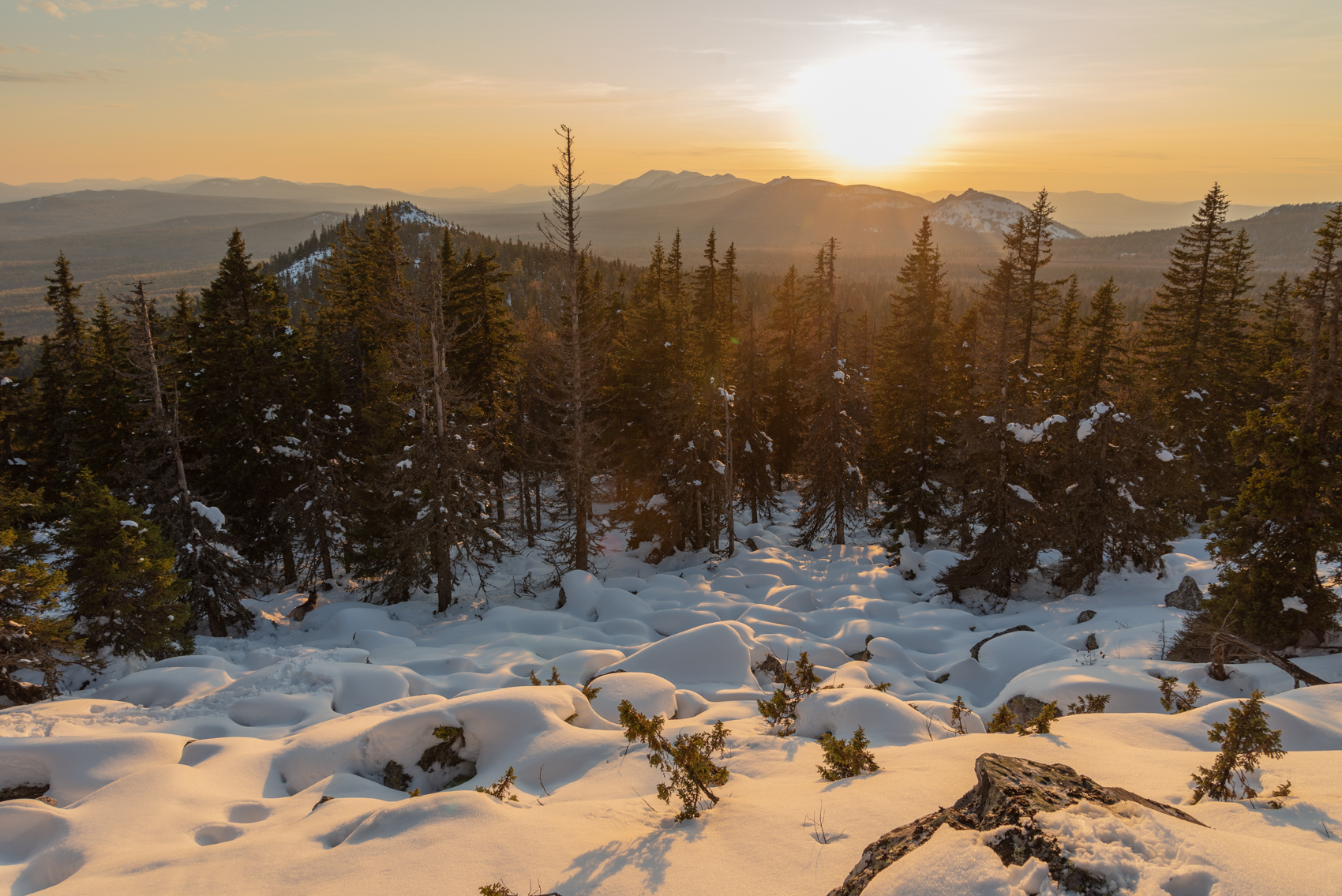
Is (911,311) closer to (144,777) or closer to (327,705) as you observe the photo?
(327,705)

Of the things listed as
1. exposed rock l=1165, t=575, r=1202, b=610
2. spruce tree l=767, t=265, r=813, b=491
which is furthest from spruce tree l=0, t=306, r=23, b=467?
exposed rock l=1165, t=575, r=1202, b=610

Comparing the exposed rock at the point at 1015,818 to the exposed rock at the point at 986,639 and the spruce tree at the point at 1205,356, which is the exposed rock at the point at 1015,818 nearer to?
the exposed rock at the point at 986,639

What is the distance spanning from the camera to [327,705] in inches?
485

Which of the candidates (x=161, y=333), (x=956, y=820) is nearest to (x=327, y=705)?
(x=956, y=820)

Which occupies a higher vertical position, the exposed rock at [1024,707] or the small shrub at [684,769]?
the small shrub at [684,769]

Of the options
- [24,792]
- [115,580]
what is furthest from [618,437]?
[24,792]

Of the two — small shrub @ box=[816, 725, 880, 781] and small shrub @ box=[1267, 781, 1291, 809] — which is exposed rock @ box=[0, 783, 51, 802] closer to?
small shrub @ box=[816, 725, 880, 781]

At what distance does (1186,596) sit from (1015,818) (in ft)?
60.1

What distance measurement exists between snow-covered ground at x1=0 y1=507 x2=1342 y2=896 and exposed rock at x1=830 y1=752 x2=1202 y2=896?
0.12m

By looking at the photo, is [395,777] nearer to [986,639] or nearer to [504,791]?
[504,791]

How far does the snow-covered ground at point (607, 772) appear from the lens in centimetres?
468

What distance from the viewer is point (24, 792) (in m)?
8.40

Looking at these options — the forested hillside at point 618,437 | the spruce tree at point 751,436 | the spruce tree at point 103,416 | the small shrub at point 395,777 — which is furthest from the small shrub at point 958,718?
the spruce tree at point 103,416

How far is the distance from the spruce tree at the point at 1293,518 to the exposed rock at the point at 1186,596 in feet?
13.4
